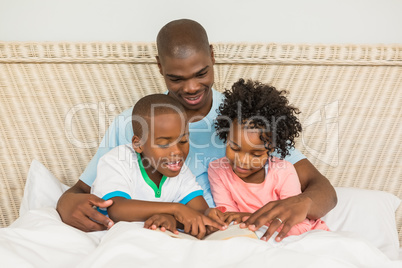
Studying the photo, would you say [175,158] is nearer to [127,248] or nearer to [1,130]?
[127,248]

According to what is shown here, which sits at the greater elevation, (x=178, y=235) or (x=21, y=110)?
(x=21, y=110)

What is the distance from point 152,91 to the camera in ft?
5.80

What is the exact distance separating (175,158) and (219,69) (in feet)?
1.86

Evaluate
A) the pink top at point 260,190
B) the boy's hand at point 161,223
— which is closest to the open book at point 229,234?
the boy's hand at point 161,223

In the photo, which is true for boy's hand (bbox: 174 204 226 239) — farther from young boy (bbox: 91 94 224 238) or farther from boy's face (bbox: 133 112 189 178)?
boy's face (bbox: 133 112 189 178)

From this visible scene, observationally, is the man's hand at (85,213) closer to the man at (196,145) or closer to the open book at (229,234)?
the man at (196,145)

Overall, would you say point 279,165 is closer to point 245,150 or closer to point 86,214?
point 245,150

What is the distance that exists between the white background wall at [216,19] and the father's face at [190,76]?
0.35 meters

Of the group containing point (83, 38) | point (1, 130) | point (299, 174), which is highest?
point (83, 38)

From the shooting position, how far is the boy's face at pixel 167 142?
4.26 feet

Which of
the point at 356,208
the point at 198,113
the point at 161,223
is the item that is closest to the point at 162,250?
the point at 161,223

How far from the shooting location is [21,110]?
1749mm

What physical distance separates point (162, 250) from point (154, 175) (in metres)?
0.40

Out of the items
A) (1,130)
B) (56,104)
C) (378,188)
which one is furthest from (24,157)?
(378,188)
